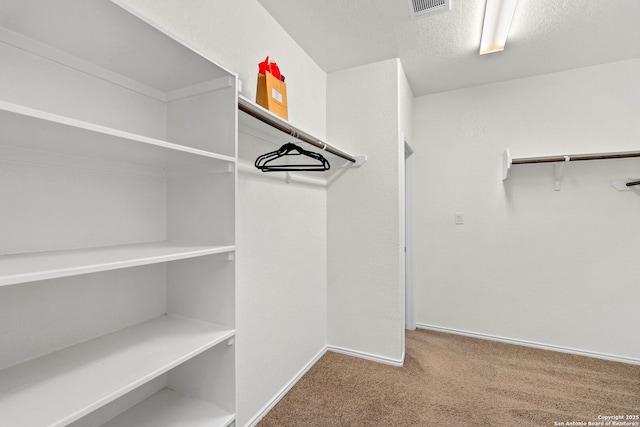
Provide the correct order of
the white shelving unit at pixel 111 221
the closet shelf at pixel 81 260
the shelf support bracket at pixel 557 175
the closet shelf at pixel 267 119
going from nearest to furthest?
the closet shelf at pixel 81 260
the white shelving unit at pixel 111 221
the closet shelf at pixel 267 119
the shelf support bracket at pixel 557 175

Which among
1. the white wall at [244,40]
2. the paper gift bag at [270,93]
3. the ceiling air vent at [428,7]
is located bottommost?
the paper gift bag at [270,93]

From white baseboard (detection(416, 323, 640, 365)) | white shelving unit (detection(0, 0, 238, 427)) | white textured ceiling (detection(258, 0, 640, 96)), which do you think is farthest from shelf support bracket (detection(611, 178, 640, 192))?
white shelving unit (detection(0, 0, 238, 427))

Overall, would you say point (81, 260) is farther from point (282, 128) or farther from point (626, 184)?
point (626, 184)

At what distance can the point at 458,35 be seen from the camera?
2078 millimetres

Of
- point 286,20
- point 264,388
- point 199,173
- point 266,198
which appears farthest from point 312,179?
point 264,388

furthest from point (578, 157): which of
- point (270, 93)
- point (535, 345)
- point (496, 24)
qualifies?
point (270, 93)

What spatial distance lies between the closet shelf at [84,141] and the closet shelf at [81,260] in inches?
12.3

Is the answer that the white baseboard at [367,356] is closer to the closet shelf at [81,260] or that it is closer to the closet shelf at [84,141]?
the closet shelf at [81,260]

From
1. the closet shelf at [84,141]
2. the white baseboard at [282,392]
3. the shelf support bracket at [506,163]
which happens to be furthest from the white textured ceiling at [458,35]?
the white baseboard at [282,392]

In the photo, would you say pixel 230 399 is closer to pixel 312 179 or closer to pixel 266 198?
pixel 266 198

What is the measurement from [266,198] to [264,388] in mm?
1175

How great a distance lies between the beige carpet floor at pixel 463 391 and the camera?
5.80 feet

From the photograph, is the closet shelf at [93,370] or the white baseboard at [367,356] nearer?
the closet shelf at [93,370]

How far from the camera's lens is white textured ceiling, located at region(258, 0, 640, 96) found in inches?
71.0
